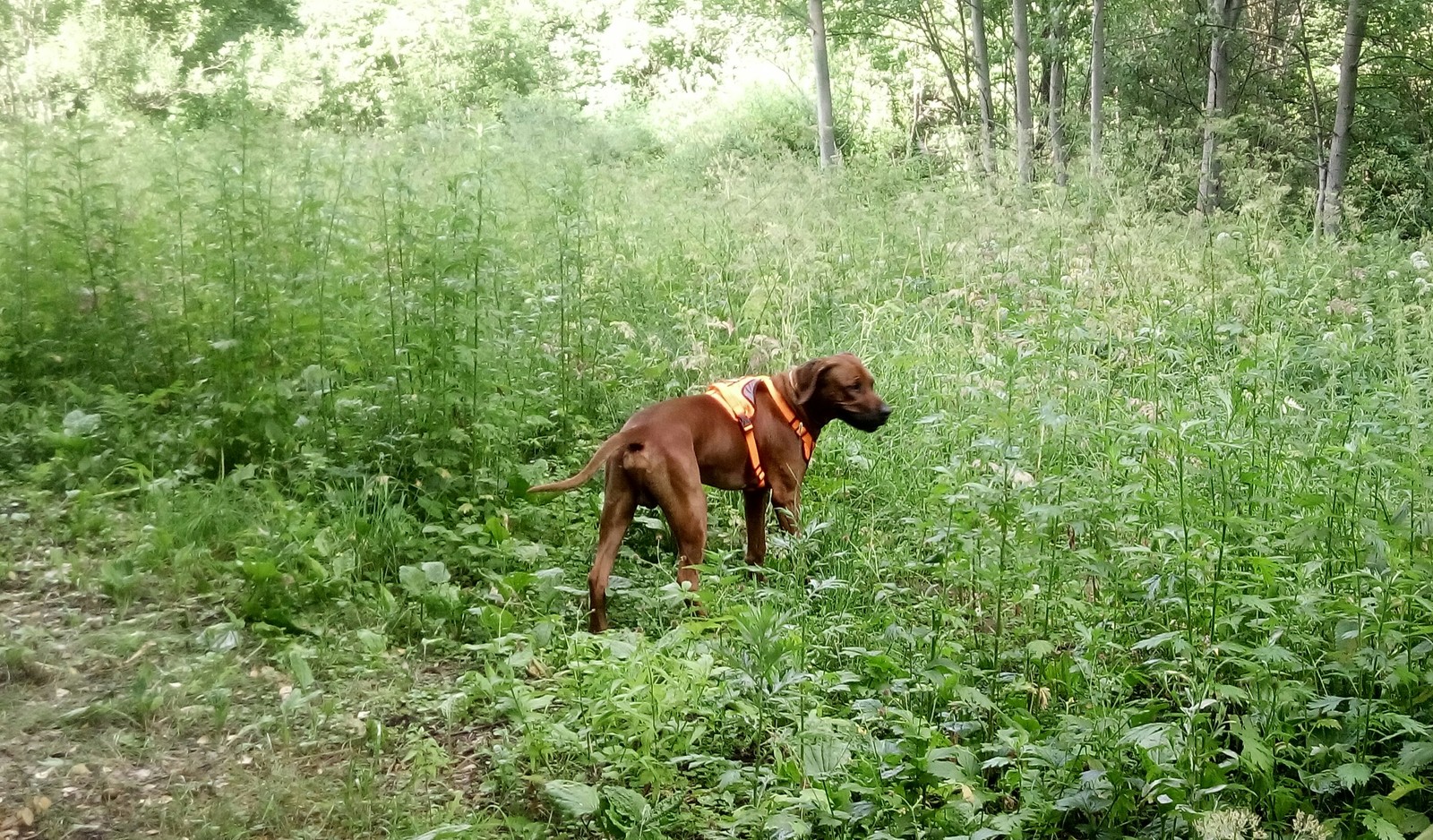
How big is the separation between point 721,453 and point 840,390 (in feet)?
2.07

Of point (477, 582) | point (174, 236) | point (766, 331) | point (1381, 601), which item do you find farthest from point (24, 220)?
point (1381, 601)

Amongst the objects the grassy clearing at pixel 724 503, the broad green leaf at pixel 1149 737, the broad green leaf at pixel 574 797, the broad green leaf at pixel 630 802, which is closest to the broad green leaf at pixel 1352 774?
the grassy clearing at pixel 724 503

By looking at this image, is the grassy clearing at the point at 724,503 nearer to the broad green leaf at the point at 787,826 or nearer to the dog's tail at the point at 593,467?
the broad green leaf at the point at 787,826

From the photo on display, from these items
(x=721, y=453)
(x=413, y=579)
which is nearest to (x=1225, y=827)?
(x=721, y=453)

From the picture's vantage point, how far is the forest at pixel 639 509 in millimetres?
2787

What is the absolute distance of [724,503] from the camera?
17.7 ft

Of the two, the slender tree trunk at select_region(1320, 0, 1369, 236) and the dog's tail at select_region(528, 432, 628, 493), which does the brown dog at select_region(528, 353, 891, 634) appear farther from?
the slender tree trunk at select_region(1320, 0, 1369, 236)

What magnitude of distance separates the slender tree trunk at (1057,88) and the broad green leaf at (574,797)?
10.4m

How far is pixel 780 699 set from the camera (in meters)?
3.12

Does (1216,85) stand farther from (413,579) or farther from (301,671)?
(301,671)

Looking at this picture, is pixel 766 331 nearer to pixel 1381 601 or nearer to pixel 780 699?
pixel 780 699

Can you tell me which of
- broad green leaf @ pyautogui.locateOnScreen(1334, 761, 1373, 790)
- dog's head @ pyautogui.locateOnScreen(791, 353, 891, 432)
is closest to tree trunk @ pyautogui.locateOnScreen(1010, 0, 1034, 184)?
dog's head @ pyautogui.locateOnScreen(791, 353, 891, 432)

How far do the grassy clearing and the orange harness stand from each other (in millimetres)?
347

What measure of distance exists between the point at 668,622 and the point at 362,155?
3.59 m
